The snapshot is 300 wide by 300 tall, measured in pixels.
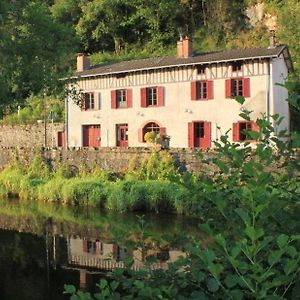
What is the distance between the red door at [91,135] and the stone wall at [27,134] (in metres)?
2.07

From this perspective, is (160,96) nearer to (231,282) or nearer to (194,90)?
(194,90)

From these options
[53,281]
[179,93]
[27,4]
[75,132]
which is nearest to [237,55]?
[179,93]

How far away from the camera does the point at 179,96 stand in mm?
25562

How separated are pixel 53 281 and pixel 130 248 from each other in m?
8.10

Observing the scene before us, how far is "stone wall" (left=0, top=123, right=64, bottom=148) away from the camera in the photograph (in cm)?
3016

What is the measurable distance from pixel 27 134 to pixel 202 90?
1160 centimetres

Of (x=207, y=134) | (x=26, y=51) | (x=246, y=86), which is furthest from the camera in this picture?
(x=207, y=134)

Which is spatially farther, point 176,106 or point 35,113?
point 35,113

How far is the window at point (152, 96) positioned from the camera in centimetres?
2598

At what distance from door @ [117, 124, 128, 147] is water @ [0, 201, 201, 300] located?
27.0 ft

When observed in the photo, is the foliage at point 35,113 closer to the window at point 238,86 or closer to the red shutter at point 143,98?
the red shutter at point 143,98

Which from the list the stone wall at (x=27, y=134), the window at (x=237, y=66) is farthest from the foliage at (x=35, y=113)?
the window at (x=237, y=66)

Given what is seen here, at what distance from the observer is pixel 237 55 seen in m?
23.9

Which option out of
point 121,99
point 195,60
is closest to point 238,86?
point 195,60
